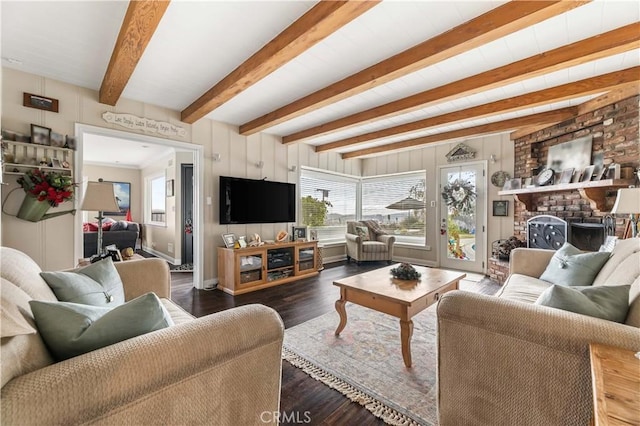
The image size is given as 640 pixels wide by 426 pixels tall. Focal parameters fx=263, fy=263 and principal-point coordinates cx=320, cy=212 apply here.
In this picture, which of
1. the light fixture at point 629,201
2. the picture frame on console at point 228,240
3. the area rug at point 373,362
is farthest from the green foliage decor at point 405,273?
the picture frame on console at point 228,240

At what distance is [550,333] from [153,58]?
10.6ft

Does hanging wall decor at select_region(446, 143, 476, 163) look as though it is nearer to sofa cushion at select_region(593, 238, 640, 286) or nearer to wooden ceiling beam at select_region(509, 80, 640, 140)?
wooden ceiling beam at select_region(509, 80, 640, 140)

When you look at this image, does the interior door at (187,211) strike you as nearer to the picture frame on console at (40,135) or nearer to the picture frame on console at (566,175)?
the picture frame on console at (40,135)

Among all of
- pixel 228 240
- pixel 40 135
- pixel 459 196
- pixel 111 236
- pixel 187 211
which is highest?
pixel 40 135

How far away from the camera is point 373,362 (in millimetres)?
1934

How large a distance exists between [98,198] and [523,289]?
12.0 feet

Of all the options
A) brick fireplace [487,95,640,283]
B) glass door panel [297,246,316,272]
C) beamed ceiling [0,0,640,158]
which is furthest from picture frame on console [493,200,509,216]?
glass door panel [297,246,316,272]

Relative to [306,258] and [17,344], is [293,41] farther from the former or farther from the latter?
[306,258]

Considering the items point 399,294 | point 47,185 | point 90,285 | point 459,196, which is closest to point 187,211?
point 47,185

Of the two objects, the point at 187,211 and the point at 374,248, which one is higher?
the point at 187,211

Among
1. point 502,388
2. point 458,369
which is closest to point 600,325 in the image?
point 502,388

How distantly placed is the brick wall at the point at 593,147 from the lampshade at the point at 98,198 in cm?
521

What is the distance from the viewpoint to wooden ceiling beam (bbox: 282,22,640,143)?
1.91 m

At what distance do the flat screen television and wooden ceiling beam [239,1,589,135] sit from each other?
1698 millimetres
